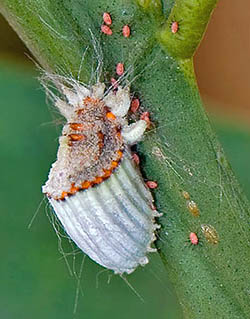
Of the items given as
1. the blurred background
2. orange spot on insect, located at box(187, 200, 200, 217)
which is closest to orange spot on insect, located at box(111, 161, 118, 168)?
orange spot on insect, located at box(187, 200, 200, 217)

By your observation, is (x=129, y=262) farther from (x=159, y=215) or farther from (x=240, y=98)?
(x=240, y=98)

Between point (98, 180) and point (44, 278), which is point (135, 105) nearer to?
point (98, 180)

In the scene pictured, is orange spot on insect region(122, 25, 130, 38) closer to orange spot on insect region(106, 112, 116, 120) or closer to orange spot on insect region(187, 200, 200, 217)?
orange spot on insect region(106, 112, 116, 120)

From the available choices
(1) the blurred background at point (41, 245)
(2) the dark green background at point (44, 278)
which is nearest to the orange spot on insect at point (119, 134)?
(1) the blurred background at point (41, 245)

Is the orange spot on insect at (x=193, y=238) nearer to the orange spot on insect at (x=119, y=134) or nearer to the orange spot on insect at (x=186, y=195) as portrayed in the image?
the orange spot on insect at (x=186, y=195)

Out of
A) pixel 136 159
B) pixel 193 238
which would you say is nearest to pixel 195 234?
pixel 193 238

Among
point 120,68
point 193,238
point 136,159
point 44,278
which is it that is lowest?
point 44,278

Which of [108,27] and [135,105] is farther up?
[108,27]

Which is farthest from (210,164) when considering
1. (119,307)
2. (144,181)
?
(119,307)
